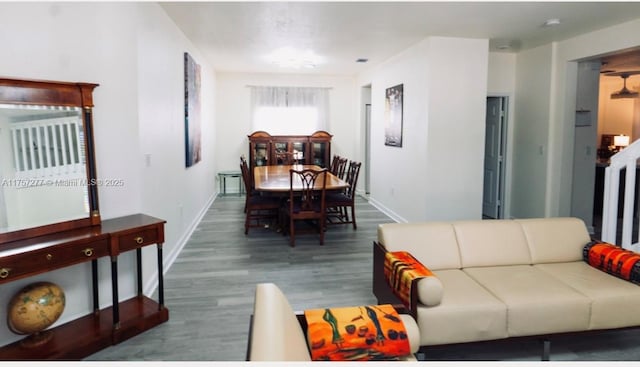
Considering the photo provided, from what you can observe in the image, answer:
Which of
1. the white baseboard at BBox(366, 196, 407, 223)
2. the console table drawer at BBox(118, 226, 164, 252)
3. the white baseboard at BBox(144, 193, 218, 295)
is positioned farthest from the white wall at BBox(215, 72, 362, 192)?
the console table drawer at BBox(118, 226, 164, 252)

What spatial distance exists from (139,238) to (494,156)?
16.8 feet

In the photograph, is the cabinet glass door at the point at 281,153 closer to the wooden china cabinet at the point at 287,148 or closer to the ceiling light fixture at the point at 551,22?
the wooden china cabinet at the point at 287,148

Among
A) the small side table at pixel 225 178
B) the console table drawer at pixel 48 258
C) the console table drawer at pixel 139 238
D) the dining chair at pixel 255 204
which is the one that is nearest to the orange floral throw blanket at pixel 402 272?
the console table drawer at pixel 139 238

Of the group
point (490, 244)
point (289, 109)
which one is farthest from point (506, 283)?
point (289, 109)

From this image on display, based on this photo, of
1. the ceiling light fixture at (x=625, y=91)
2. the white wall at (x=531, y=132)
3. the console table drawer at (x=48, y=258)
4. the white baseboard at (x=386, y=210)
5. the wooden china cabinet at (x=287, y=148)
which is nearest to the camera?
the console table drawer at (x=48, y=258)

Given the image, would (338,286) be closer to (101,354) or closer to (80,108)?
(101,354)

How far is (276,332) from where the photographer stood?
4.26 feet

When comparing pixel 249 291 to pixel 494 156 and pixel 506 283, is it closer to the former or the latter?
pixel 506 283

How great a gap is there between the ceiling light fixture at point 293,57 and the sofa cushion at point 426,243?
3550 mm

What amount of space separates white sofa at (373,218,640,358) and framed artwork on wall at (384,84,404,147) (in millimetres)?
3058

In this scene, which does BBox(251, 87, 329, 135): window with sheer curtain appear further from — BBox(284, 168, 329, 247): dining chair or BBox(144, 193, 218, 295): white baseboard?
BBox(284, 168, 329, 247): dining chair

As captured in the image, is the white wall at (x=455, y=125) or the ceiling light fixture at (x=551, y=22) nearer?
the ceiling light fixture at (x=551, y=22)

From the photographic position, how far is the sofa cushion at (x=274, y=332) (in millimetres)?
1194

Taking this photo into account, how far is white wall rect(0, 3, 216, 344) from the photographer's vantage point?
2.26m
